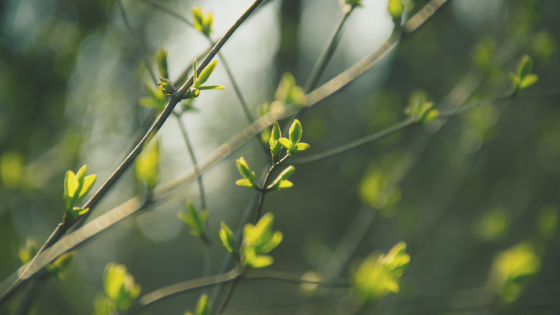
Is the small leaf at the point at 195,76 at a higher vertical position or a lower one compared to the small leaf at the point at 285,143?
higher

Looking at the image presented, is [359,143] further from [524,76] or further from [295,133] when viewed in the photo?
[524,76]

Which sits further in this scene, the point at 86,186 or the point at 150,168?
the point at 150,168

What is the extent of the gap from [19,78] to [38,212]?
3.59ft

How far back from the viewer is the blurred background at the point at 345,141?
181cm

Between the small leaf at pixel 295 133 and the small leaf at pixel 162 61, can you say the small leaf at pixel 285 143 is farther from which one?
the small leaf at pixel 162 61

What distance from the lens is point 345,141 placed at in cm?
329

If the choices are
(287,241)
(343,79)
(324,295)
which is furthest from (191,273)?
(343,79)

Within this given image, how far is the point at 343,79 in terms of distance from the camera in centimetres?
103

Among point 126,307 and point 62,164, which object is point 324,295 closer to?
point 126,307

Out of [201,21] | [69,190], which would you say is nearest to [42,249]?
[69,190]

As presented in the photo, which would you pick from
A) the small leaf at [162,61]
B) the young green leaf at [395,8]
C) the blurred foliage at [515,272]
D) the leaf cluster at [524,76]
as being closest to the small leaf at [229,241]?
the small leaf at [162,61]

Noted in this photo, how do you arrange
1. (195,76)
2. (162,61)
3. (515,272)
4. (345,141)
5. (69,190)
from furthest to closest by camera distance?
(345,141) < (515,272) < (162,61) < (69,190) < (195,76)

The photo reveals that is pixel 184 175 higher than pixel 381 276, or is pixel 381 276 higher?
pixel 184 175

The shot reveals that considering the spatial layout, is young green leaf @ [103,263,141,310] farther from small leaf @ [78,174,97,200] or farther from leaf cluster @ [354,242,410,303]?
leaf cluster @ [354,242,410,303]
